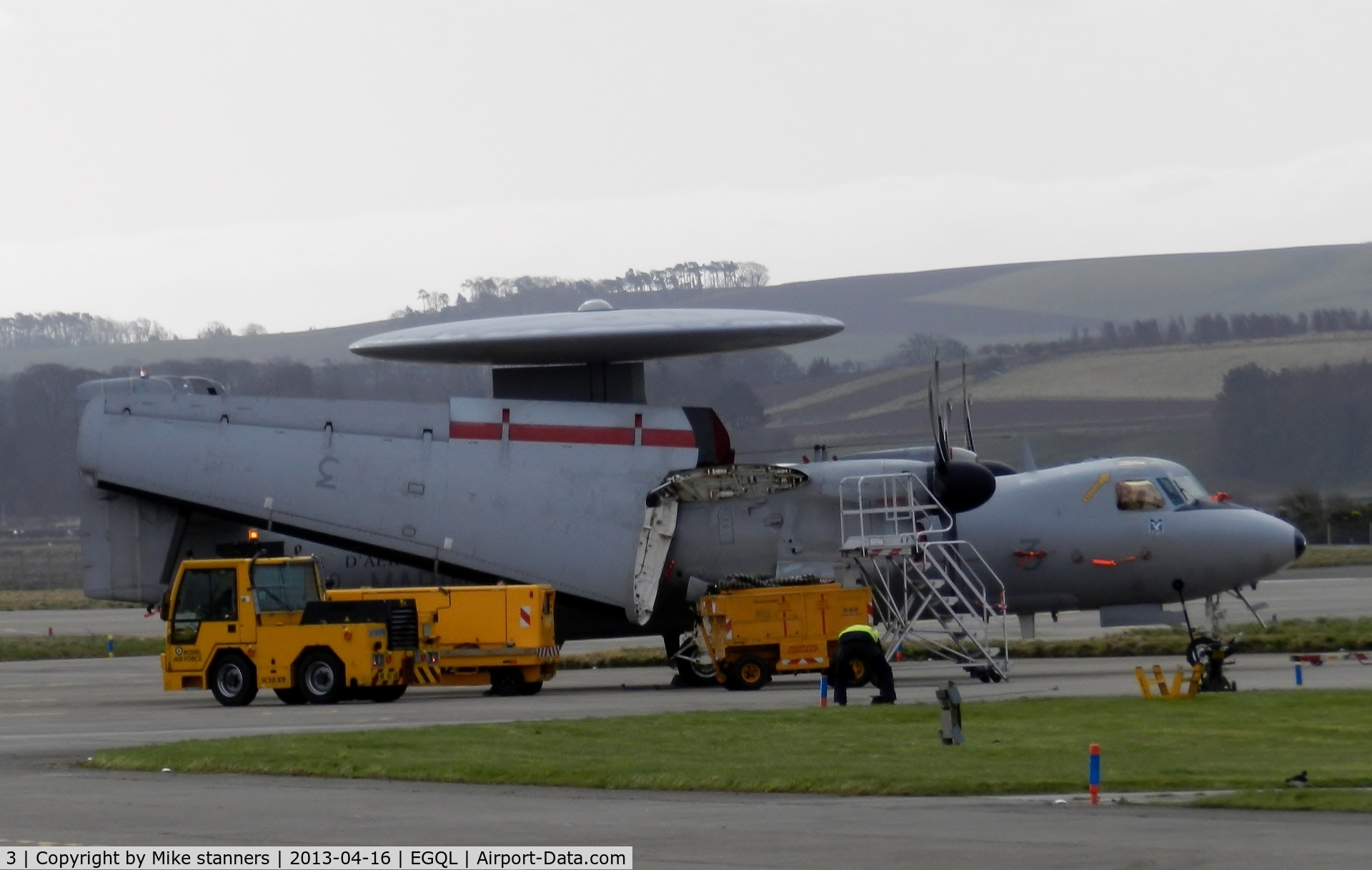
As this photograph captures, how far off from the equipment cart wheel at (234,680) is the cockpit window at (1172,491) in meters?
15.2

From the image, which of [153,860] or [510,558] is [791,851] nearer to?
[153,860]

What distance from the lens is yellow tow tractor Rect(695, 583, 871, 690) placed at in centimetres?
2803

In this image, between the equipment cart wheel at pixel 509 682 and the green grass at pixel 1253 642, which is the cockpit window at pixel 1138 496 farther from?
the equipment cart wheel at pixel 509 682

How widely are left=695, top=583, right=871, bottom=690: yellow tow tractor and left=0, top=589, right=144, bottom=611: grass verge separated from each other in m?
43.5

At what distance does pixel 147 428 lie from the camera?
31.3 m

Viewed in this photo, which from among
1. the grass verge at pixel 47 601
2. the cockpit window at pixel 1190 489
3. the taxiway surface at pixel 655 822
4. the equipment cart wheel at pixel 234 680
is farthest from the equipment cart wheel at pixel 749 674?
the grass verge at pixel 47 601

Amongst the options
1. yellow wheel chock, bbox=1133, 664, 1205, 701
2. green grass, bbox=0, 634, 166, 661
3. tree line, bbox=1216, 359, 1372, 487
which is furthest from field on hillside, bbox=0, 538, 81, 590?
yellow wheel chock, bbox=1133, 664, 1205, 701

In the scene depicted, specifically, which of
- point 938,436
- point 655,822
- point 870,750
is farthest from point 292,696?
point 655,822

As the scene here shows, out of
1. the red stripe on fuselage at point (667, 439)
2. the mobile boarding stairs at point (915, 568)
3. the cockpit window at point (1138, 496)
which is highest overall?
the red stripe on fuselage at point (667, 439)

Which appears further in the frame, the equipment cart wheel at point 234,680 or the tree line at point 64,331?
the tree line at point 64,331

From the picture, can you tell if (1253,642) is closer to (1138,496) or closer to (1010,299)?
(1138,496)

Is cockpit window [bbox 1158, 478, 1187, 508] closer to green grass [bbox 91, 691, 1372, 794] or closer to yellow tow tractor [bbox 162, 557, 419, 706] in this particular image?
green grass [bbox 91, 691, 1372, 794]

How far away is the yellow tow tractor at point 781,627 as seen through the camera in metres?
28.0

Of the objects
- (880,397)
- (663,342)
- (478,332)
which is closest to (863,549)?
(663,342)
